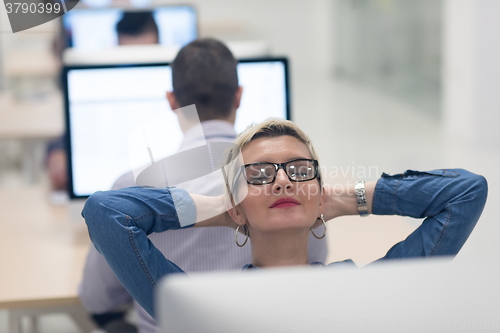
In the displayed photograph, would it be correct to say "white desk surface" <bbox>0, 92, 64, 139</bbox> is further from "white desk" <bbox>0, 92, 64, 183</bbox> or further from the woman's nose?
the woman's nose

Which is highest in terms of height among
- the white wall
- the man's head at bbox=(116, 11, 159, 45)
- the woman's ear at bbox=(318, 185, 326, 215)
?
the man's head at bbox=(116, 11, 159, 45)

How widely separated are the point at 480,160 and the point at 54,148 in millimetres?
3079

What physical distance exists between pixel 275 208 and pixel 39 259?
2.88 feet

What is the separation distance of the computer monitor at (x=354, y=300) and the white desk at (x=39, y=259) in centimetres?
112

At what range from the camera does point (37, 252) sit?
1794 millimetres

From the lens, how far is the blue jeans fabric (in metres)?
1.11

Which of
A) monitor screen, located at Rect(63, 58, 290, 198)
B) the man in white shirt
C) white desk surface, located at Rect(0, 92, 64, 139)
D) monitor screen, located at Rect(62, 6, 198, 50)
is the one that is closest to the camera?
the man in white shirt

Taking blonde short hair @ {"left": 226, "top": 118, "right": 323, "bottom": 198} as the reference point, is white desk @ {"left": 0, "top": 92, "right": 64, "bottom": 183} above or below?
below

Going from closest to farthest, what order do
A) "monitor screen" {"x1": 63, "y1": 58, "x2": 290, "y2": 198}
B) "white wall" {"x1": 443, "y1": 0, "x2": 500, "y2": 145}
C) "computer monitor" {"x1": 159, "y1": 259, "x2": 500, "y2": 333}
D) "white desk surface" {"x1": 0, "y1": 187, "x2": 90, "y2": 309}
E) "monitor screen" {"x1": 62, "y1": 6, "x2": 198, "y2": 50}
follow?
"computer monitor" {"x1": 159, "y1": 259, "x2": 500, "y2": 333} < "white desk surface" {"x1": 0, "y1": 187, "x2": 90, "y2": 309} < "monitor screen" {"x1": 63, "y1": 58, "x2": 290, "y2": 198} < "monitor screen" {"x1": 62, "y1": 6, "x2": 198, "y2": 50} < "white wall" {"x1": 443, "y1": 0, "x2": 500, "y2": 145}

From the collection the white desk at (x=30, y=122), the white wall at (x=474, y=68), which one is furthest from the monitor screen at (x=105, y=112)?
the white wall at (x=474, y=68)

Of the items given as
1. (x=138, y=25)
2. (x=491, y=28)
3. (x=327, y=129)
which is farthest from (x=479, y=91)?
(x=138, y=25)

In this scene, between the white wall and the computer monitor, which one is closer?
the computer monitor

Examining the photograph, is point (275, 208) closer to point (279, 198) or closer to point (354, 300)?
point (279, 198)

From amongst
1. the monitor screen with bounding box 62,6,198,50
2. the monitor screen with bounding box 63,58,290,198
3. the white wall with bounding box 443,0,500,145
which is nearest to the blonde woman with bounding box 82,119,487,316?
the monitor screen with bounding box 63,58,290,198
